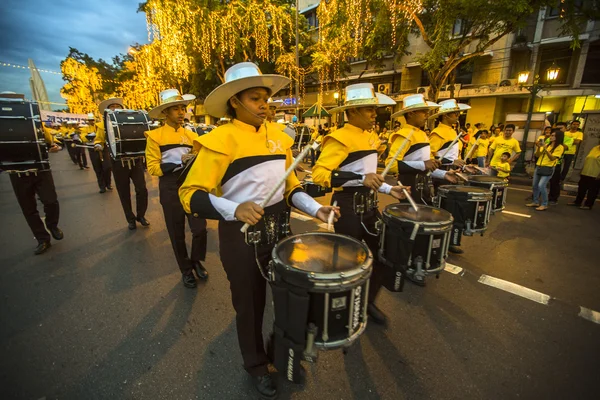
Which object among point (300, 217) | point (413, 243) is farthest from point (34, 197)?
point (413, 243)

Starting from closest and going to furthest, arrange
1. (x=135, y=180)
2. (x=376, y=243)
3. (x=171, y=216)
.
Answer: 1. (x=376, y=243)
2. (x=171, y=216)
3. (x=135, y=180)

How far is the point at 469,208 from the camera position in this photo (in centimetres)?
368

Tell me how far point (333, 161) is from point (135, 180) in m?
4.67

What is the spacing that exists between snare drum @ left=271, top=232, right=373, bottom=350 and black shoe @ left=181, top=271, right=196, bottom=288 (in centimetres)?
223

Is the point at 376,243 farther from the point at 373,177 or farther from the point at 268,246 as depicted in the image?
the point at 268,246

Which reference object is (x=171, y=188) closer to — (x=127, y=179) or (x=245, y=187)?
(x=245, y=187)

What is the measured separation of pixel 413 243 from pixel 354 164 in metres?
0.94

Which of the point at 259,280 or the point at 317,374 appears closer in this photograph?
the point at 259,280

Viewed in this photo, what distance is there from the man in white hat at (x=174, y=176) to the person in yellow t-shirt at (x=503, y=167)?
6748 mm

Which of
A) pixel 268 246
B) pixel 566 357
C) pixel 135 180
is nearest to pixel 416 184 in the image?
pixel 566 357

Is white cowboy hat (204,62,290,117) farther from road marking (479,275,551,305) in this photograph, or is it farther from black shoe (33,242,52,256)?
black shoe (33,242,52,256)

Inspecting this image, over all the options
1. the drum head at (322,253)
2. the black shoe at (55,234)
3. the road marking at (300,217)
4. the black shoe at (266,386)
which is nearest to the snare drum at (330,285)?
the drum head at (322,253)

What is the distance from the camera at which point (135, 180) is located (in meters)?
5.68

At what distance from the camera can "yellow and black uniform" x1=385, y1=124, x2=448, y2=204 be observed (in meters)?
3.83
